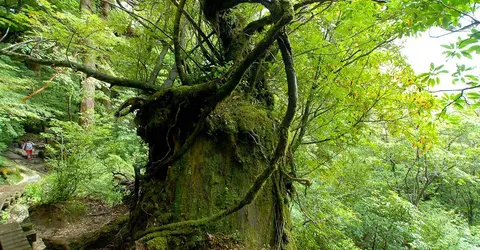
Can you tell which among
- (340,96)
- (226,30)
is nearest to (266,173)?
(340,96)

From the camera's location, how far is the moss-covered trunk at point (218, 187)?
86.4 inches

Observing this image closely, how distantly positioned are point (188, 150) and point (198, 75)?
1250mm

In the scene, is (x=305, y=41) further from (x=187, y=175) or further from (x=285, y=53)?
(x=187, y=175)

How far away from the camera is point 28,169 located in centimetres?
1458

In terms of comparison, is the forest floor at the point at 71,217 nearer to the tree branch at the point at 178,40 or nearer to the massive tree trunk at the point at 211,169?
the massive tree trunk at the point at 211,169

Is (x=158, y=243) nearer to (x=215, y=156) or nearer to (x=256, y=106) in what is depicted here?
(x=215, y=156)

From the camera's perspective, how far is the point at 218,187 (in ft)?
7.89

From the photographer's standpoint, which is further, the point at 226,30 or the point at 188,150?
the point at 226,30

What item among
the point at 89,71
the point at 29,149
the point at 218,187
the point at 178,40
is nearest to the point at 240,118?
the point at 218,187

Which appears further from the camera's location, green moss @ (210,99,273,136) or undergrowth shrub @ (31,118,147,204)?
undergrowth shrub @ (31,118,147,204)

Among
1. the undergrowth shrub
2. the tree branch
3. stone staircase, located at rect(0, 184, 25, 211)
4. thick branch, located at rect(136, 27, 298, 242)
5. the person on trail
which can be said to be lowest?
stone staircase, located at rect(0, 184, 25, 211)

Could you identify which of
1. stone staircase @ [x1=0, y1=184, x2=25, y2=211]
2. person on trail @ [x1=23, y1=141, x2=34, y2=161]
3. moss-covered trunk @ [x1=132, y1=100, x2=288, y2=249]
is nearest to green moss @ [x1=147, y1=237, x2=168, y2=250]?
moss-covered trunk @ [x1=132, y1=100, x2=288, y2=249]

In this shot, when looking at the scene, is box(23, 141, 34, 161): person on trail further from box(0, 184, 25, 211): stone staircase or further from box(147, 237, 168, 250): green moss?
box(147, 237, 168, 250): green moss

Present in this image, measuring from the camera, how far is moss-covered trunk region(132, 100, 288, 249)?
2195 millimetres
